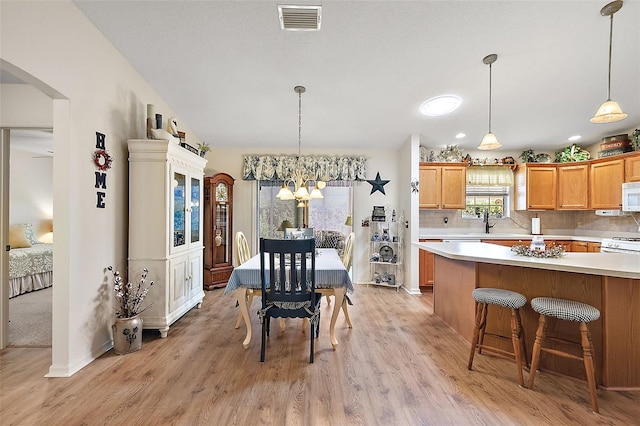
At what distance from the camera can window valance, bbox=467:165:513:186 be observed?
525 centimetres

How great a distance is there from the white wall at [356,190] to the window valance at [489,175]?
51.1 inches

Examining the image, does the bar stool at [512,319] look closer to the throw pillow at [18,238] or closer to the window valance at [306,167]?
the window valance at [306,167]

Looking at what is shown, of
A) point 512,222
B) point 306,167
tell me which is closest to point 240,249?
point 306,167

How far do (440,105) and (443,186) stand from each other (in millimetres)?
1519

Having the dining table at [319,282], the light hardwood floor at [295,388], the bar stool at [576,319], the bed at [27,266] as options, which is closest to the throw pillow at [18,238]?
the bed at [27,266]

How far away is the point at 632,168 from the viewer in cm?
416

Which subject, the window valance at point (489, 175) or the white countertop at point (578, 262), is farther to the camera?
the window valance at point (489, 175)

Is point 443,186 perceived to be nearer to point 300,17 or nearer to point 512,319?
point 512,319

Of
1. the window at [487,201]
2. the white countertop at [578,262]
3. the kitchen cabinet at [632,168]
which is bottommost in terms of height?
the white countertop at [578,262]

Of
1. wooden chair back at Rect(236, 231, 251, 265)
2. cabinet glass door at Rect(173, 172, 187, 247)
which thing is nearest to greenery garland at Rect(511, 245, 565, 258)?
wooden chair back at Rect(236, 231, 251, 265)

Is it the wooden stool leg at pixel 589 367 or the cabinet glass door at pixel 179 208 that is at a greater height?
the cabinet glass door at pixel 179 208

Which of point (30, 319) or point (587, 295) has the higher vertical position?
point (587, 295)

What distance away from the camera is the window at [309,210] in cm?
537

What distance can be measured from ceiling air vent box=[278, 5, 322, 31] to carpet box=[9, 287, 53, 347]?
367 centimetres
